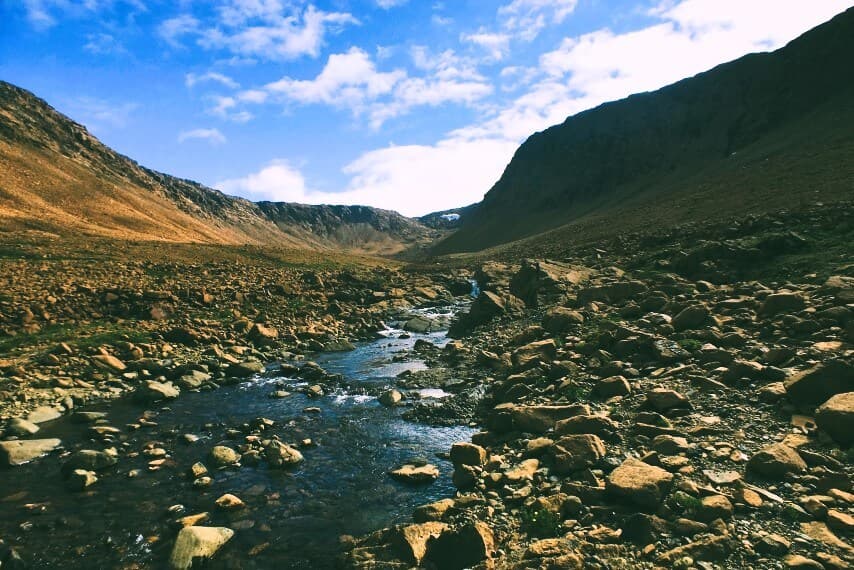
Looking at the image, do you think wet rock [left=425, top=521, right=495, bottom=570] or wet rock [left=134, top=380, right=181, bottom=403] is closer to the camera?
wet rock [left=425, top=521, right=495, bottom=570]

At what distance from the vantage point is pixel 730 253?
2256 cm

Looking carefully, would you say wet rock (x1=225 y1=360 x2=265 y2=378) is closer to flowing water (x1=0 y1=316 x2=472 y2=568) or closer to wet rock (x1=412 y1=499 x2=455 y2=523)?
flowing water (x1=0 y1=316 x2=472 y2=568)

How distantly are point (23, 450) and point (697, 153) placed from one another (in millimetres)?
118979

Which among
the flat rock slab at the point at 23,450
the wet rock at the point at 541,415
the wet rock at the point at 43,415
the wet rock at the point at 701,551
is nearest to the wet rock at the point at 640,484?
the wet rock at the point at 701,551

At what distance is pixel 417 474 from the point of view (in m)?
10.8

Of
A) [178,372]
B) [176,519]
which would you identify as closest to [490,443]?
[176,519]

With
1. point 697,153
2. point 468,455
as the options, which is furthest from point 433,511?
point 697,153

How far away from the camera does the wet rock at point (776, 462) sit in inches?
304

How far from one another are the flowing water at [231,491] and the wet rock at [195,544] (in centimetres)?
22

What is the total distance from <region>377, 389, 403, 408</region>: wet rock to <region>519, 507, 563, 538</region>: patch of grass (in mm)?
8720

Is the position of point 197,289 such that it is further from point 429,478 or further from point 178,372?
point 429,478

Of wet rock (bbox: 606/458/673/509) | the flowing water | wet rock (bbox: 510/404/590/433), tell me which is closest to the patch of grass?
wet rock (bbox: 606/458/673/509)

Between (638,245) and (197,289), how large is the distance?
36894 mm

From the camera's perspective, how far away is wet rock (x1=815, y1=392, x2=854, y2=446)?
26.3 ft
